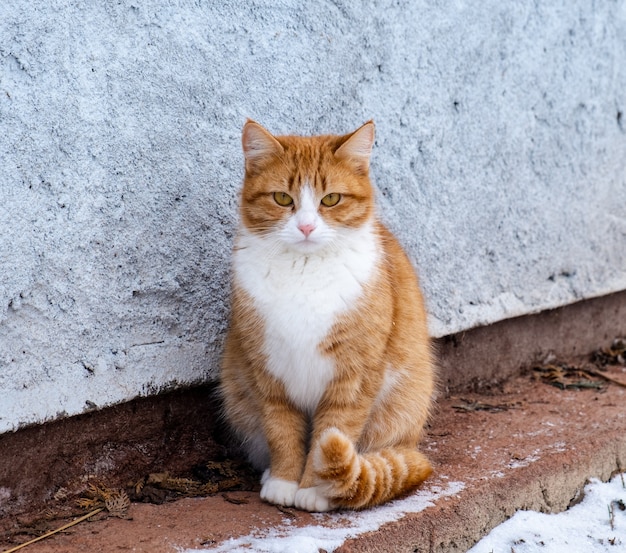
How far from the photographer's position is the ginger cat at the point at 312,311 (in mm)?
2439

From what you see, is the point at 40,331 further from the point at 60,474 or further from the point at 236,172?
the point at 236,172

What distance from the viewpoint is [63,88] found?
2377mm

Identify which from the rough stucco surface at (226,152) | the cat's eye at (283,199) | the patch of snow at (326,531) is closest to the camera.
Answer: the patch of snow at (326,531)

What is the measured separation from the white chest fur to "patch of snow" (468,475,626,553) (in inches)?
28.5

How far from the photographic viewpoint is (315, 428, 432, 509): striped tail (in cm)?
223

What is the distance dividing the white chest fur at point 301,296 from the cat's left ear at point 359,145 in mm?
239

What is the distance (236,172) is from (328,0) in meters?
0.75

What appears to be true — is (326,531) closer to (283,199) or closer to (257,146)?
(283,199)

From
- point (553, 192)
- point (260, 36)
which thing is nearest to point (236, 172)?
point (260, 36)

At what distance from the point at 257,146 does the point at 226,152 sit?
0.36 meters

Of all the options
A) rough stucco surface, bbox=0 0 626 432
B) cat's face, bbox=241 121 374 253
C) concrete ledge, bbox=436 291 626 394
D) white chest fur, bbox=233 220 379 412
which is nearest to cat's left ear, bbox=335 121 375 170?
cat's face, bbox=241 121 374 253

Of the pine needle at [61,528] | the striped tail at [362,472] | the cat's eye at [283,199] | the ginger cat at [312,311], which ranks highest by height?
the cat's eye at [283,199]

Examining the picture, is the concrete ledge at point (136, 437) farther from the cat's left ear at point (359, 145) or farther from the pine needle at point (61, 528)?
the cat's left ear at point (359, 145)

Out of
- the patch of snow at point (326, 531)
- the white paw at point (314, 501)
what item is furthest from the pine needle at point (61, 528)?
the white paw at point (314, 501)
